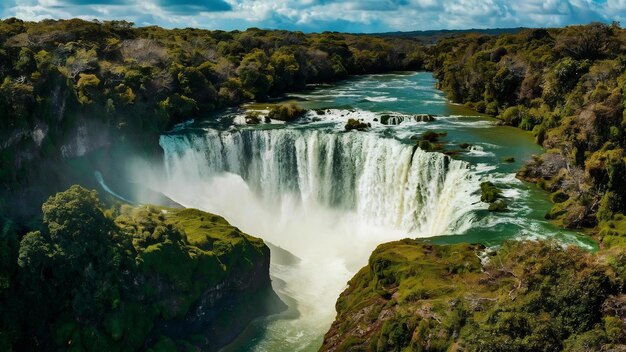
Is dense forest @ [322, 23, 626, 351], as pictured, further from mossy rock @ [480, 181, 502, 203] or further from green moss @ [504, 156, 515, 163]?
mossy rock @ [480, 181, 502, 203]

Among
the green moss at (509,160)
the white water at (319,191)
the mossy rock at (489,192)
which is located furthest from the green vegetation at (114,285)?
the green moss at (509,160)

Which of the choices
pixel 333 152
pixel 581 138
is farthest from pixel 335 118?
pixel 581 138

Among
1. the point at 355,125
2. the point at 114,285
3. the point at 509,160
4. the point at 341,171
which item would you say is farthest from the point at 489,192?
the point at 114,285

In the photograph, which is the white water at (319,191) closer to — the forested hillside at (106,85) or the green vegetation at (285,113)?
the forested hillside at (106,85)

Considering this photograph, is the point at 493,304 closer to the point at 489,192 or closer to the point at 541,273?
the point at 541,273

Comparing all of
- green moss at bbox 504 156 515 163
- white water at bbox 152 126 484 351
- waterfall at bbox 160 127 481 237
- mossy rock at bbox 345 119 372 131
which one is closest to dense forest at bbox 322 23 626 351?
green moss at bbox 504 156 515 163

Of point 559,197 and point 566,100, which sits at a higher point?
point 566,100
